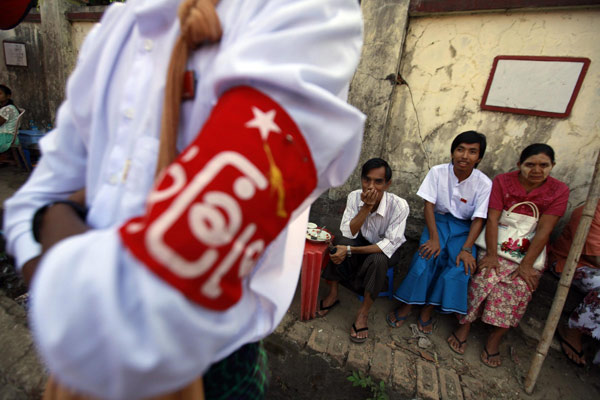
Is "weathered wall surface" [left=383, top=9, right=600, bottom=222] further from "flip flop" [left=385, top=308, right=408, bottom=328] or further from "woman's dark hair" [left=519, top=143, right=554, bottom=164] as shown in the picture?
"flip flop" [left=385, top=308, right=408, bottom=328]

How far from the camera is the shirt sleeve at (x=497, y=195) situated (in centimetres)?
281

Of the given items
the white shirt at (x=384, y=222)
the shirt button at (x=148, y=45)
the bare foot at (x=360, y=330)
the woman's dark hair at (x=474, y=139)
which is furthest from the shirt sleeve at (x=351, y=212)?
the shirt button at (x=148, y=45)

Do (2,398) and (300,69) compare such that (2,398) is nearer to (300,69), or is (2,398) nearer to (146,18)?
(146,18)

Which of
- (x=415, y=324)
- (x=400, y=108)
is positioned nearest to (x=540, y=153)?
(x=400, y=108)

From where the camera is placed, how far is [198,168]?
1.28 feet

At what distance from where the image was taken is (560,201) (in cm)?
259

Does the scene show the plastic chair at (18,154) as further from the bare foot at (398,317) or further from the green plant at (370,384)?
the bare foot at (398,317)

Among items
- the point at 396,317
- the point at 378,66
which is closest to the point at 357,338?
the point at 396,317

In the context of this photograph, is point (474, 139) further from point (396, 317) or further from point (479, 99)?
point (396, 317)

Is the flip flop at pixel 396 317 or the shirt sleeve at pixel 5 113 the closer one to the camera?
the flip flop at pixel 396 317

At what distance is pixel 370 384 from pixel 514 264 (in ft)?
5.73

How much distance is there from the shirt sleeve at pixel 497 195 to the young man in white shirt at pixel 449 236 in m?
0.04

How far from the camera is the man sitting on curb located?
2.80 meters

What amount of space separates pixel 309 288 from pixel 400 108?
2288 millimetres
